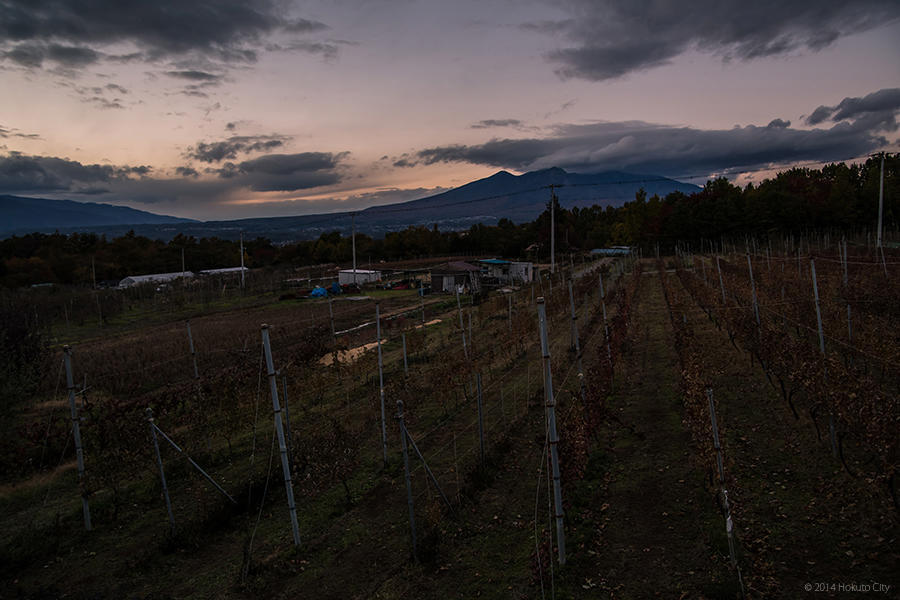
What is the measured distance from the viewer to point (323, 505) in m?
8.65

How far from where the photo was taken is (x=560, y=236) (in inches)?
2810

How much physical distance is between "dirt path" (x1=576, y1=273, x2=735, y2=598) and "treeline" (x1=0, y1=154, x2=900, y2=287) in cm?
5769

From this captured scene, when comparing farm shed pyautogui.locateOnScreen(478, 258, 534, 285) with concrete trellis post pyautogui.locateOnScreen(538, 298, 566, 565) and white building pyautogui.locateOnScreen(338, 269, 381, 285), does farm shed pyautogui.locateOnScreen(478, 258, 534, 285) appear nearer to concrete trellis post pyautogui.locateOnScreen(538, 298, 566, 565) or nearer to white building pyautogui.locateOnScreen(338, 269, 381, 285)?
white building pyautogui.locateOnScreen(338, 269, 381, 285)

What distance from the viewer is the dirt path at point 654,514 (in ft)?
19.4

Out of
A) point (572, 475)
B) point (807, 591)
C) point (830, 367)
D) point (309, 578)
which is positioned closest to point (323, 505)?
point (309, 578)

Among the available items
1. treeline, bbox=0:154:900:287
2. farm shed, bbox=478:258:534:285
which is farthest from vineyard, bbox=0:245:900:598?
treeline, bbox=0:154:900:287

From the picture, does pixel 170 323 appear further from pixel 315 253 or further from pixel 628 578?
pixel 315 253

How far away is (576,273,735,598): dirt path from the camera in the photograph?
5902 mm

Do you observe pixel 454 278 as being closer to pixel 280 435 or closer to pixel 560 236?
pixel 560 236

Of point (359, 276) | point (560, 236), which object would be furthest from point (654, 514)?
point (560, 236)

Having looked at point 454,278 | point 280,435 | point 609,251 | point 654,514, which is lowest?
point 654,514

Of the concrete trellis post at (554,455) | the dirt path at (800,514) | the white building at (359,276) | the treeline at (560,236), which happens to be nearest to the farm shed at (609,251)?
the treeline at (560,236)

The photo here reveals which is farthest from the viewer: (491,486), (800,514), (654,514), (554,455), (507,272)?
(507,272)

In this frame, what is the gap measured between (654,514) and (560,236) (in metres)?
66.4
